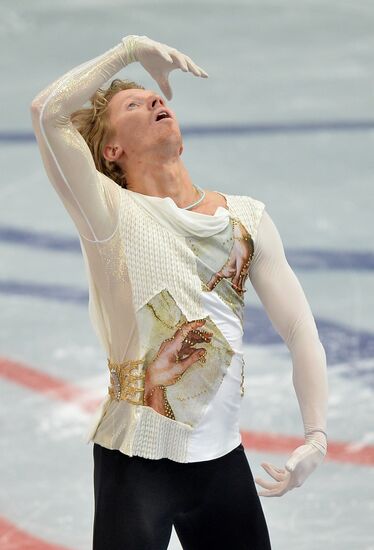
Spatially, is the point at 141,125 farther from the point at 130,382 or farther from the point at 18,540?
the point at 18,540

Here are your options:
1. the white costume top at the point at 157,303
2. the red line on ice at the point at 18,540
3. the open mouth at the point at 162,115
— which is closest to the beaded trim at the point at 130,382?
→ the white costume top at the point at 157,303

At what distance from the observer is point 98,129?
2.58 m

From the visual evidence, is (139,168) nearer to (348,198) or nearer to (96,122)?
(96,122)

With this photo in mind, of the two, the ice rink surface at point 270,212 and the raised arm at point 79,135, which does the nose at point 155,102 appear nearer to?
the raised arm at point 79,135

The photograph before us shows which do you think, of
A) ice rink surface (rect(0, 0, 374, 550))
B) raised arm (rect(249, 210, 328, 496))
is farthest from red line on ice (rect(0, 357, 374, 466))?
raised arm (rect(249, 210, 328, 496))

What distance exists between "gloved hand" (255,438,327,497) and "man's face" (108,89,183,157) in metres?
0.64

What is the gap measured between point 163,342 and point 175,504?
305mm

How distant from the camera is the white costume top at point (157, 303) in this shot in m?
2.37

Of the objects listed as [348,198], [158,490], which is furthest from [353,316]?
[158,490]

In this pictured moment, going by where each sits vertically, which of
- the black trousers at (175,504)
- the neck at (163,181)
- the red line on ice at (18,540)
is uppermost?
the neck at (163,181)

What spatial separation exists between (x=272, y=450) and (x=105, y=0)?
275 cm

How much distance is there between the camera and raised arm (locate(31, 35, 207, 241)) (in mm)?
2318

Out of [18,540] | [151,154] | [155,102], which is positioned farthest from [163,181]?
[18,540]

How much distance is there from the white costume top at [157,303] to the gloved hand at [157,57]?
0.09 ft
